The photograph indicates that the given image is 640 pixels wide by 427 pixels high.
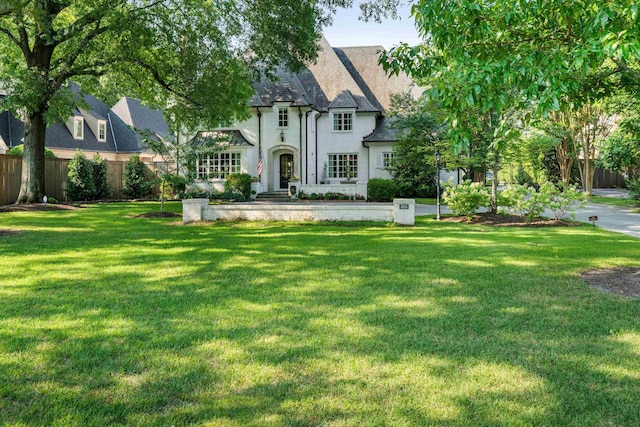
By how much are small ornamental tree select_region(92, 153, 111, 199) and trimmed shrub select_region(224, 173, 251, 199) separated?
6133 mm

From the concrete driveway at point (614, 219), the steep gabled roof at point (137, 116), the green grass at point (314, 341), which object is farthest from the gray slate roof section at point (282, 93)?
the green grass at point (314, 341)

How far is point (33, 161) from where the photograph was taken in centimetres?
1847

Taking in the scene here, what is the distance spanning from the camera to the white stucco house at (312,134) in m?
27.8

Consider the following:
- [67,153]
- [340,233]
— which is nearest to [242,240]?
[340,233]

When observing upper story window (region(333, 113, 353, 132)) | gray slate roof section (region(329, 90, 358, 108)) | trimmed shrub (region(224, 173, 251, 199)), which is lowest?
trimmed shrub (region(224, 173, 251, 199))

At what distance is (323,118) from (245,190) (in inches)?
279

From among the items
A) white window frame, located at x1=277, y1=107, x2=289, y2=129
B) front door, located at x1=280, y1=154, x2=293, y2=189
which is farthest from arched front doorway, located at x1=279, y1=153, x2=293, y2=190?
white window frame, located at x1=277, y1=107, x2=289, y2=129

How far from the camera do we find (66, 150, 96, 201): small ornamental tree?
71.6 feet

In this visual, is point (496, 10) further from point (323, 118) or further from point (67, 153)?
point (67, 153)

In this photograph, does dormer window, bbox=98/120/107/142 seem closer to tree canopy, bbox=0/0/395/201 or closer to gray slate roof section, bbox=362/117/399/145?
tree canopy, bbox=0/0/395/201

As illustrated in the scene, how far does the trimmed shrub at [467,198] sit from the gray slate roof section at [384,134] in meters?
12.9

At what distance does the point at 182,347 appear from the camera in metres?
3.84

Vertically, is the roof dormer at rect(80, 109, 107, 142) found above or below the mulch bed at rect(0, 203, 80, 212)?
above

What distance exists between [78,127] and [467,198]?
2689 cm
